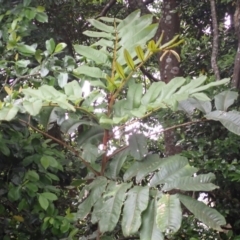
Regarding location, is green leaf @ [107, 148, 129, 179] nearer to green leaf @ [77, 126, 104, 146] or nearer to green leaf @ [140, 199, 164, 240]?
green leaf @ [77, 126, 104, 146]

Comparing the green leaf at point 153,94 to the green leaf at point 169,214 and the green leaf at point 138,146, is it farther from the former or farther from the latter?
the green leaf at point 169,214

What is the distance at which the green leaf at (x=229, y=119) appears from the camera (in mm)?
1032

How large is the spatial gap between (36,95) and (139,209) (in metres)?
0.38

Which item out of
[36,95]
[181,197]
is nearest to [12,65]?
[36,95]

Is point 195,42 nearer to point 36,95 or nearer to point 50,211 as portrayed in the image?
point 50,211

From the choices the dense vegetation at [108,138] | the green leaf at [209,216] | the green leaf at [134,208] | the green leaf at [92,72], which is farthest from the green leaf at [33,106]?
the green leaf at [209,216]

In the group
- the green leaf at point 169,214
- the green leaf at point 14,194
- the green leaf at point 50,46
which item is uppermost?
the green leaf at point 50,46

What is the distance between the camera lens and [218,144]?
196cm

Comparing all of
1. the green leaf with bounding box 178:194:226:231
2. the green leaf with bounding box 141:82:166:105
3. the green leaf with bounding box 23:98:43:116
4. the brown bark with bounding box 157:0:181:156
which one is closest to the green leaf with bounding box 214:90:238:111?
the green leaf with bounding box 141:82:166:105

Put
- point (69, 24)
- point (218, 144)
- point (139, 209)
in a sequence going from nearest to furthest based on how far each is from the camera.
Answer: point (139, 209) → point (218, 144) → point (69, 24)

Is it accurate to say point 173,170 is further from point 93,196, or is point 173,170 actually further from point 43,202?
point 43,202

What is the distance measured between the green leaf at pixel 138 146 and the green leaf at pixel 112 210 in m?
0.12

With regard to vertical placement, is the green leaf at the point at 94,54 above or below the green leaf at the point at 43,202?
above

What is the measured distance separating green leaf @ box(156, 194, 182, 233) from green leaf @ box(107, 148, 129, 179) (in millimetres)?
222
